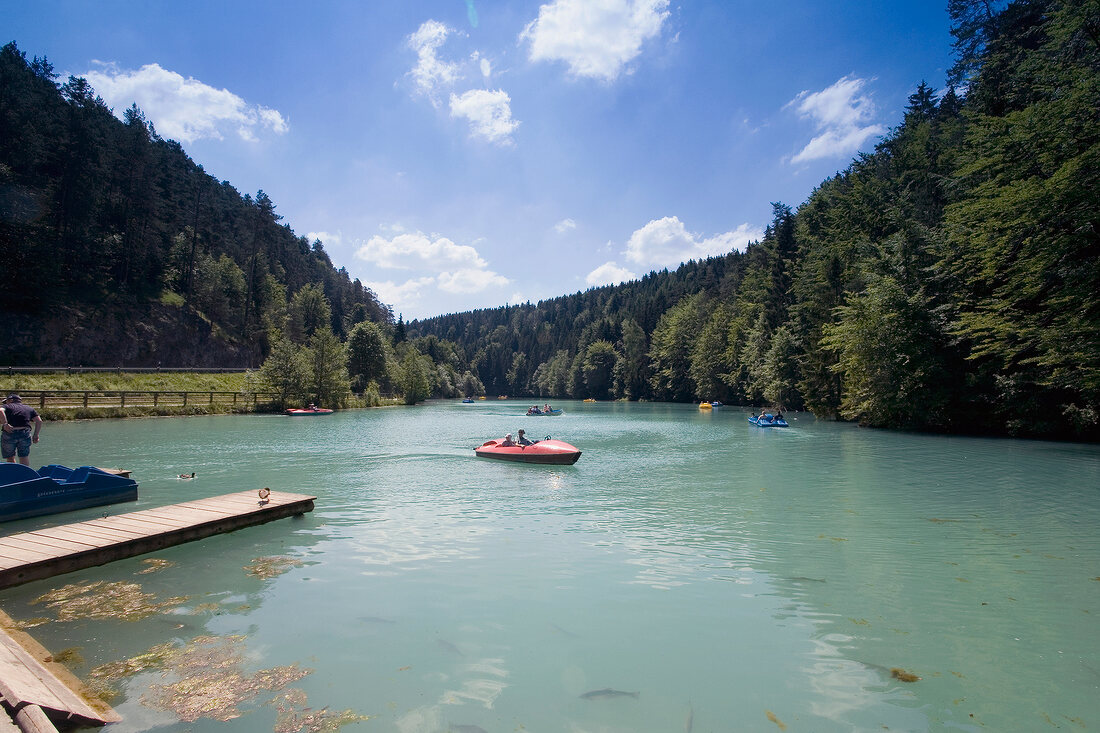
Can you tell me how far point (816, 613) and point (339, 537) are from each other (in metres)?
9.16

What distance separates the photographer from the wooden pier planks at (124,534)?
879 cm

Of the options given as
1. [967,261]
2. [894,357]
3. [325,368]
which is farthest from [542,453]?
[325,368]

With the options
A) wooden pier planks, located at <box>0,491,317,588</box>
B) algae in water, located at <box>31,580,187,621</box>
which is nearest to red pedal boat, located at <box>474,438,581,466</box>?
wooden pier planks, located at <box>0,491,317,588</box>

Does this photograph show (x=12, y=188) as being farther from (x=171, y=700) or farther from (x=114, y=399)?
(x=171, y=700)

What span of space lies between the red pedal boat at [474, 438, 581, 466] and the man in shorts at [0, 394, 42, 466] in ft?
50.5

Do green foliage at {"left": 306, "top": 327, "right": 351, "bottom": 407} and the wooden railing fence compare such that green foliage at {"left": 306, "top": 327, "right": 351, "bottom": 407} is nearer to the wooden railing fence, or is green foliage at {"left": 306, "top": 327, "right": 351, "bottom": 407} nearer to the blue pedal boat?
the wooden railing fence

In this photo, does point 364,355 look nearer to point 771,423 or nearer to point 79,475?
point 771,423

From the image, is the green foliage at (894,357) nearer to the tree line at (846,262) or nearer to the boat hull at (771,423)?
the tree line at (846,262)

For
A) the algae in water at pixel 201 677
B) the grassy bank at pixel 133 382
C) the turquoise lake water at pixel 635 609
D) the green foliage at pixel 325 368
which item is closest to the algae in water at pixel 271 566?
the turquoise lake water at pixel 635 609

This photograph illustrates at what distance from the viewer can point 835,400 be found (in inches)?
2112

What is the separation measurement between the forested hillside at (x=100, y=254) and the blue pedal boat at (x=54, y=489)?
174 ft

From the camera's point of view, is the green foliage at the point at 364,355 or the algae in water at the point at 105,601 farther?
the green foliage at the point at 364,355

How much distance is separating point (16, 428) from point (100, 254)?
66579mm

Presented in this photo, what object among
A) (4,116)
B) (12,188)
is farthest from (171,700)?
(4,116)
